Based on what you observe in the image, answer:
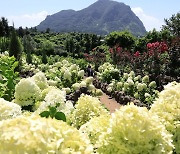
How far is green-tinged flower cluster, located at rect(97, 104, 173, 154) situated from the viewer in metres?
1.96

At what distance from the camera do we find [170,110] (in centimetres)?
267

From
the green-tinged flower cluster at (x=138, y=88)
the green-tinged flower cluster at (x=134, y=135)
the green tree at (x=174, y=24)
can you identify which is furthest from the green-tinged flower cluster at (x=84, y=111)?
the green tree at (x=174, y=24)

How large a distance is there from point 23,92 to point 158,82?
36.2ft

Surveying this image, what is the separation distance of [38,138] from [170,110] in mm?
1459

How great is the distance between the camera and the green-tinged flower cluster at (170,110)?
2.56 metres

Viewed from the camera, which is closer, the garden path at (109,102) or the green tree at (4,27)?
the garden path at (109,102)

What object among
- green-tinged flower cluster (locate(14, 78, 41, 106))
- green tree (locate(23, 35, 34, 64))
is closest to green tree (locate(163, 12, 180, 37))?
green tree (locate(23, 35, 34, 64))

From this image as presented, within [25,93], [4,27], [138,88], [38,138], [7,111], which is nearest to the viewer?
[38,138]

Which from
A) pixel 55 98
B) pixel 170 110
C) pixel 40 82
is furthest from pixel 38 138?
pixel 40 82

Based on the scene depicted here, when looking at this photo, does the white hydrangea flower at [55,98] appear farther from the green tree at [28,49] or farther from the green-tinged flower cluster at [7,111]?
the green tree at [28,49]

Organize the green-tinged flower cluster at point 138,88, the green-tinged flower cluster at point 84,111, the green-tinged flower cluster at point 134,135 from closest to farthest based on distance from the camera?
the green-tinged flower cluster at point 134,135, the green-tinged flower cluster at point 84,111, the green-tinged flower cluster at point 138,88

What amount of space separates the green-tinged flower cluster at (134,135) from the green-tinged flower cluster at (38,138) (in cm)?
36

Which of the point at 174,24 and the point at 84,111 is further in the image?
the point at 174,24

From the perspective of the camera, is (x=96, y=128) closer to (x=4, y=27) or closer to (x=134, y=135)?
(x=134, y=135)
